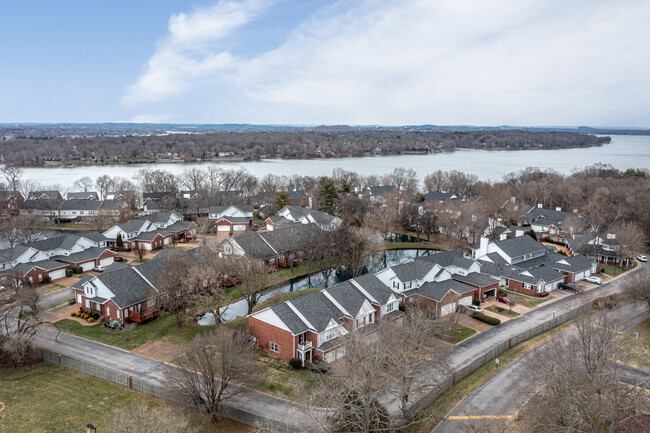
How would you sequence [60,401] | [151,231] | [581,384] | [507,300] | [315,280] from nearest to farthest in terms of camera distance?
[581,384]
[60,401]
[507,300]
[315,280]
[151,231]

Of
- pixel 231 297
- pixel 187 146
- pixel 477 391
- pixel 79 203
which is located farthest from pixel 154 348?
pixel 187 146

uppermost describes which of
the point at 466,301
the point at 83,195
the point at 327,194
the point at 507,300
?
the point at 327,194

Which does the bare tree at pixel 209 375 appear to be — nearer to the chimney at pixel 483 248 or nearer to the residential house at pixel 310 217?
the residential house at pixel 310 217

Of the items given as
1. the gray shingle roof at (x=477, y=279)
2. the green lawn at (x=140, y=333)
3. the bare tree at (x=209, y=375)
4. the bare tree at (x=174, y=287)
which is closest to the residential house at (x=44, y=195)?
the green lawn at (x=140, y=333)

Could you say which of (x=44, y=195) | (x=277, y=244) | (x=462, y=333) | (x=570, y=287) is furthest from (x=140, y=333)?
(x=44, y=195)

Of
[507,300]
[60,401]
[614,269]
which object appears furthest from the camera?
[614,269]

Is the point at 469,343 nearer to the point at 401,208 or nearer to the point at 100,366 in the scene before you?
the point at 100,366

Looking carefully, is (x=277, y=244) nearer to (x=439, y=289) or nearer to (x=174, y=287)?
(x=174, y=287)
